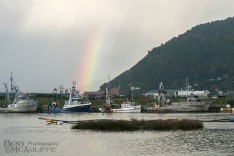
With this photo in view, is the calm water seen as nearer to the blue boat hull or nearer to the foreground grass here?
the foreground grass

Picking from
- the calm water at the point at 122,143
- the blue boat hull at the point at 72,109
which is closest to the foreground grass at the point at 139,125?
the calm water at the point at 122,143

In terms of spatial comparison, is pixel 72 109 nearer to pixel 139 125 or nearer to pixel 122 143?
pixel 139 125

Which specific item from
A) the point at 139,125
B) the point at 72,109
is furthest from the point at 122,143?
the point at 72,109

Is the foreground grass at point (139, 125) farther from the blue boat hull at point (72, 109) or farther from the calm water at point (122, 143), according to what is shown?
the blue boat hull at point (72, 109)

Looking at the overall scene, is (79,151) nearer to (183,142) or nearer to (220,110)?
(183,142)

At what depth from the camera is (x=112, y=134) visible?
68.6 metres

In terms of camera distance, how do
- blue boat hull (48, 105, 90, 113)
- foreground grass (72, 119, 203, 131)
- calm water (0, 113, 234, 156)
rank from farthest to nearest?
blue boat hull (48, 105, 90, 113)
foreground grass (72, 119, 203, 131)
calm water (0, 113, 234, 156)

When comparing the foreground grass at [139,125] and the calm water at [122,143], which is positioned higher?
the foreground grass at [139,125]

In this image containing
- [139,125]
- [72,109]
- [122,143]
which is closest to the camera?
A: [122,143]

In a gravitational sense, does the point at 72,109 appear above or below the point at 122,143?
above

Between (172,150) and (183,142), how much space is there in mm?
6484

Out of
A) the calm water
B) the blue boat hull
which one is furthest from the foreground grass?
the blue boat hull

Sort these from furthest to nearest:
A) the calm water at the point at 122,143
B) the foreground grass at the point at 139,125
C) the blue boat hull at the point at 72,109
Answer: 1. the blue boat hull at the point at 72,109
2. the foreground grass at the point at 139,125
3. the calm water at the point at 122,143

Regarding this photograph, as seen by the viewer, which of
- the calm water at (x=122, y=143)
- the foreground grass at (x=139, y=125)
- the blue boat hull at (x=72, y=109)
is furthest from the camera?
the blue boat hull at (x=72, y=109)
